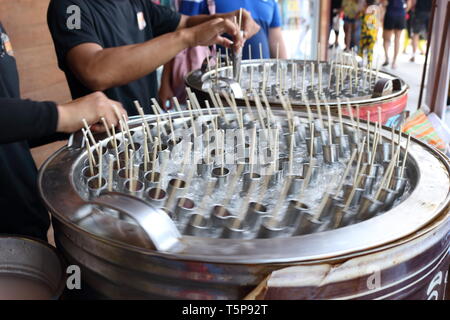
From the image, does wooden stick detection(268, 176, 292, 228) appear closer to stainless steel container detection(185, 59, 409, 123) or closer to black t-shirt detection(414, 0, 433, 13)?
stainless steel container detection(185, 59, 409, 123)

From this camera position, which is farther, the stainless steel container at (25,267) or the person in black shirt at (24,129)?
the person in black shirt at (24,129)

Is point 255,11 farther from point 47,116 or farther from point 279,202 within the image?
point 279,202

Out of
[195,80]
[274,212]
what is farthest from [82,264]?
[195,80]

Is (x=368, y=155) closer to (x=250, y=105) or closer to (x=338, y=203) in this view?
(x=338, y=203)

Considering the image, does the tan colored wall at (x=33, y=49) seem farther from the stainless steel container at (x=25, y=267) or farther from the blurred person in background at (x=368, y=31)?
the blurred person in background at (x=368, y=31)

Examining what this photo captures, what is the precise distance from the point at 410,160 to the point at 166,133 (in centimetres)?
66

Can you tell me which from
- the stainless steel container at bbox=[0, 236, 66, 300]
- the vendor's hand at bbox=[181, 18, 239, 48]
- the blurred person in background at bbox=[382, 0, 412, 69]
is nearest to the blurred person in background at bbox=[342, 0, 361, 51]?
the blurred person in background at bbox=[382, 0, 412, 69]

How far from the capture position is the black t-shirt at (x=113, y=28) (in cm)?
169

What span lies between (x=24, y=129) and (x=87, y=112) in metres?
0.16

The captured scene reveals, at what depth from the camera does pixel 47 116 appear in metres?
1.11

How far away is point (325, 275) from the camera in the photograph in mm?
759

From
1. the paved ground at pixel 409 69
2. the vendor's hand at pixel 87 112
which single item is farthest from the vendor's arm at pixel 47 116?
the paved ground at pixel 409 69

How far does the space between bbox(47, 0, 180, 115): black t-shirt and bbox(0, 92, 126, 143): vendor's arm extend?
568mm

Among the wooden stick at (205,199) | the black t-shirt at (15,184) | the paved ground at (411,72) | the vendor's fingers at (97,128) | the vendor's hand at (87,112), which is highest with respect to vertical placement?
the vendor's hand at (87,112)
